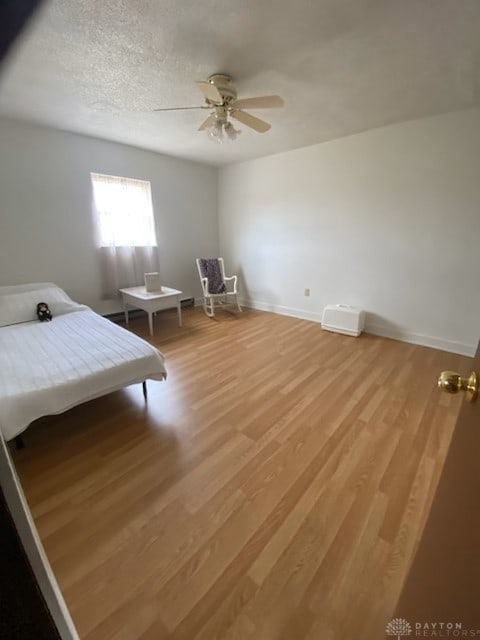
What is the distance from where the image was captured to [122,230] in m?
3.67

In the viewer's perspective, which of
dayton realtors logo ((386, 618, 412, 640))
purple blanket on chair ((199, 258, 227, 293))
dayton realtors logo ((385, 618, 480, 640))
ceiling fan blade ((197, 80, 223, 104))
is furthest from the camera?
purple blanket on chair ((199, 258, 227, 293))

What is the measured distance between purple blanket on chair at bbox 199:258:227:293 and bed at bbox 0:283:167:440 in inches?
78.7

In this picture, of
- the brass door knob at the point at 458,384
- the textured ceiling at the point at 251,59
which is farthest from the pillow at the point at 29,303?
the brass door knob at the point at 458,384

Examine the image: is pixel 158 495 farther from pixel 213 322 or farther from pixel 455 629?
pixel 213 322

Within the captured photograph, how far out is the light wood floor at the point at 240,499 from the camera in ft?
3.10

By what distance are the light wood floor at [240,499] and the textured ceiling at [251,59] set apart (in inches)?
91.8

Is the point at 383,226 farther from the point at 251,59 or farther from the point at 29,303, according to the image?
the point at 29,303

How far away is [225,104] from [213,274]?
2547 mm

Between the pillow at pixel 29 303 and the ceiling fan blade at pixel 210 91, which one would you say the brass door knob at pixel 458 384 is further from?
the pillow at pixel 29 303

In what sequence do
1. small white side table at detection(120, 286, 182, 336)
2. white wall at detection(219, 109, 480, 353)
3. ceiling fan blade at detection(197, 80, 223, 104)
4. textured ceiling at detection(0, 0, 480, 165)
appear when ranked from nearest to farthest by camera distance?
textured ceiling at detection(0, 0, 480, 165) < ceiling fan blade at detection(197, 80, 223, 104) < white wall at detection(219, 109, 480, 353) < small white side table at detection(120, 286, 182, 336)

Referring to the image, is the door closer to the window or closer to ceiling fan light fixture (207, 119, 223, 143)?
ceiling fan light fixture (207, 119, 223, 143)

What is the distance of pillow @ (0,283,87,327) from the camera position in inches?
101

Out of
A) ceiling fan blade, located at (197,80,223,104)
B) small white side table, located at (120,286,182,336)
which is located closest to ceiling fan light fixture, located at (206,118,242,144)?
A: ceiling fan blade, located at (197,80,223,104)

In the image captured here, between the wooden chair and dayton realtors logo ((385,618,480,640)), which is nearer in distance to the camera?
dayton realtors logo ((385,618,480,640))
